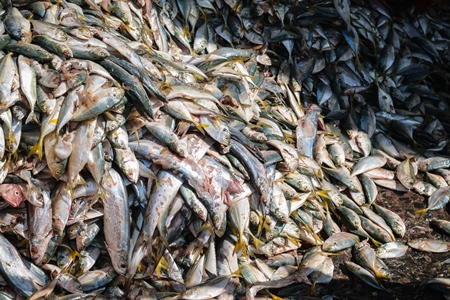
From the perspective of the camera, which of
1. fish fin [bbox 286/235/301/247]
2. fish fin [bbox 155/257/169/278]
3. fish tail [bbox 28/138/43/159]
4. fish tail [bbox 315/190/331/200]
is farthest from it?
fish tail [bbox 315/190/331/200]

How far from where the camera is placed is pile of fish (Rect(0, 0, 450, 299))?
2914 mm

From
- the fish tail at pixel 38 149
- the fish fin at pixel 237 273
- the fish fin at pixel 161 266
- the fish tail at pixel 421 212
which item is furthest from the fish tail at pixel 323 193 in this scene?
the fish tail at pixel 38 149

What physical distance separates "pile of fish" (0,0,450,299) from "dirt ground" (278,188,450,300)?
0.17 feet

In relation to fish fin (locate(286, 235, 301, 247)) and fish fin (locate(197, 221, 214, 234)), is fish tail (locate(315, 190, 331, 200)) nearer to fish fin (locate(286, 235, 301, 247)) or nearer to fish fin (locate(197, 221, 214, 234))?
fish fin (locate(286, 235, 301, 247))

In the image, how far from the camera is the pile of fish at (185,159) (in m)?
2.91

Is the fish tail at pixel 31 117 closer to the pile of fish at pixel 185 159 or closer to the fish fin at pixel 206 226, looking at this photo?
the pile of fish at pixel 185 159

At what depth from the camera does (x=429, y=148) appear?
4.41m

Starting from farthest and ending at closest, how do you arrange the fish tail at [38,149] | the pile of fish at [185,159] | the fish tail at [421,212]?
1. the fish tail at [421,212]
2. the pile of fish at [185,159]
3. the fish tail at [38,149]

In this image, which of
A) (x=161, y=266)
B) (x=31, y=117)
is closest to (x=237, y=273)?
(x=161, y=266)

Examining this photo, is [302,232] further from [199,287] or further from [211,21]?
[211,21]

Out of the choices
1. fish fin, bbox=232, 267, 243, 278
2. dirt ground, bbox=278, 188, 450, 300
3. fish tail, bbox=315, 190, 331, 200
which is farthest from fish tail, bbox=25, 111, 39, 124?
fish tail, bbox=315, 190, 331, 200

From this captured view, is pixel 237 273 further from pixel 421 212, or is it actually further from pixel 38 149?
pixel 421 212

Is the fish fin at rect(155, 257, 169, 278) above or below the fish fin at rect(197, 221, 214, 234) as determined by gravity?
below

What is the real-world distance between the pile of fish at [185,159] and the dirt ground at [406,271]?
51 millimetres
